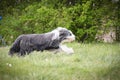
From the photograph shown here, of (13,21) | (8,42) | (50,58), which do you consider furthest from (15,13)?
Answer: (50,58)

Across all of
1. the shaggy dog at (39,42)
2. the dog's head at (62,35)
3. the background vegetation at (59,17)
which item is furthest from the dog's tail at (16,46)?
the dog's head at (62,35)

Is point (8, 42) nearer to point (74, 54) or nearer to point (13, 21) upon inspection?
point (13, 21)

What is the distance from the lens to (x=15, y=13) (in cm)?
387

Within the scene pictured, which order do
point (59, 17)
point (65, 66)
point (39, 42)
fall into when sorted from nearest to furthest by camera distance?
point (65, 66) → point (39, 42) → point (59, 17)

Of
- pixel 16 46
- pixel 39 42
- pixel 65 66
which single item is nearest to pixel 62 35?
pixel 39 42

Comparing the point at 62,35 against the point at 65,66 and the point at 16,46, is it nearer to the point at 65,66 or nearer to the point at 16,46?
the point at 16,46

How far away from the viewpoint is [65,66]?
119 inches

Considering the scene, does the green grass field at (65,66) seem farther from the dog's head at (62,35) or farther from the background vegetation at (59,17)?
the background vegetation at (59,17)

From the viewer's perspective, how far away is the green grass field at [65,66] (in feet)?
8.64

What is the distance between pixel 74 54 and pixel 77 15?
1334 mm

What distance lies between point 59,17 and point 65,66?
5.52ft

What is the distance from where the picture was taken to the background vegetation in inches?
155

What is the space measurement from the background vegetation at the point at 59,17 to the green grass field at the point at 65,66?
43 cm

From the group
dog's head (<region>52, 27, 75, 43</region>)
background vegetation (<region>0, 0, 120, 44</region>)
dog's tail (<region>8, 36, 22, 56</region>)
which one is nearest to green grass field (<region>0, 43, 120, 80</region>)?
dog's tail (<region>8, 36, 22, 56</region>)
